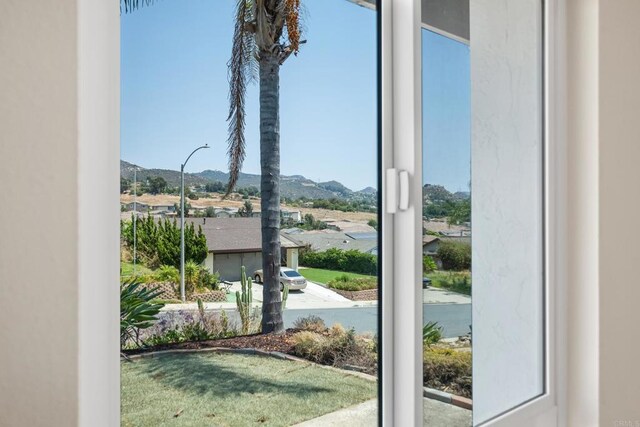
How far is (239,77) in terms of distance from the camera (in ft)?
3.76

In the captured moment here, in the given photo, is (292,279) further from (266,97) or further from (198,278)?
(266,97)

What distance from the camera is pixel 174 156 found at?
3.42 feet

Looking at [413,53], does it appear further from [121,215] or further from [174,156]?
[121,215]

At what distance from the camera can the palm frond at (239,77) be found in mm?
1129

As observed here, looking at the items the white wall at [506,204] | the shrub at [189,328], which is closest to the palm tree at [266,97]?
the shrub at [189,328]

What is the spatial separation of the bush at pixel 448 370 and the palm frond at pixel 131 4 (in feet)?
3.49

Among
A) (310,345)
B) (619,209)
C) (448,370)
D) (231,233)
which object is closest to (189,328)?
(231,233)

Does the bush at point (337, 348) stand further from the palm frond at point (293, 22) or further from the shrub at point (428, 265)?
the palm frond at point (293, 22)

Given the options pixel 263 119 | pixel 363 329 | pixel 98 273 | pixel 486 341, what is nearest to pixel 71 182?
pixel 98 273

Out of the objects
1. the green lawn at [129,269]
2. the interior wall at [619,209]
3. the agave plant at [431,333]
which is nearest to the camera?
the green lawn at [129,269]

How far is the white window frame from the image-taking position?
76 centimetres

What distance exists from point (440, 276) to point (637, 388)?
1.05 m

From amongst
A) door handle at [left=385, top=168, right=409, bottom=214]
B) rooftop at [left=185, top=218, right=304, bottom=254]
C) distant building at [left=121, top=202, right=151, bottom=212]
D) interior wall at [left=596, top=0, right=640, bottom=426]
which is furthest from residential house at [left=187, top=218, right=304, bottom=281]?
interior wall at [left=596, top=0, right=640, bottom=426]

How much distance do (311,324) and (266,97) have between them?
0.55 m
